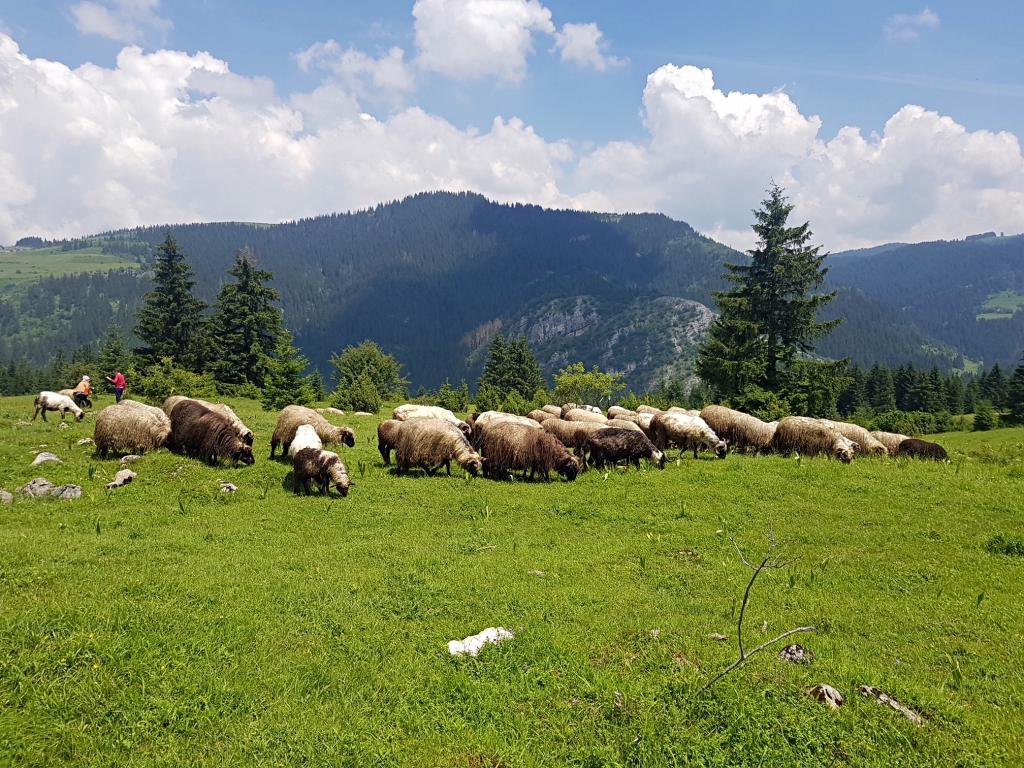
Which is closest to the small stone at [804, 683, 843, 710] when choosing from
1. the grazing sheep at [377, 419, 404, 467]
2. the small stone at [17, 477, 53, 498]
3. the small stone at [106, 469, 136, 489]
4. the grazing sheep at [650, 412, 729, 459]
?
the grazing sheep at [377, 419, 404, 467]

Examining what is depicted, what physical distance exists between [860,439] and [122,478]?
28246mm

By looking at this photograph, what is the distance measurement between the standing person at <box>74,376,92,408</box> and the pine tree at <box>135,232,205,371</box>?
2187 cm

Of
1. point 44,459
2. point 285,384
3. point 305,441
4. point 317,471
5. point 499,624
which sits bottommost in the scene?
point 499,624

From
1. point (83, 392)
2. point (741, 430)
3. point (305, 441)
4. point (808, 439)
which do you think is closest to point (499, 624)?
point (305, 441)

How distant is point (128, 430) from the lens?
17.9 m

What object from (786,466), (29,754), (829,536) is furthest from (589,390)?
(29,754)

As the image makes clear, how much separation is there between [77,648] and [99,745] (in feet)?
4.98

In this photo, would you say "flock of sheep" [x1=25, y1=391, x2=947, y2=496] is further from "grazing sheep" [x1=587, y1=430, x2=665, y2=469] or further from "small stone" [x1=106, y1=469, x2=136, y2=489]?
"small stone" [x1=106, y1=469, x2=136, y2=489]

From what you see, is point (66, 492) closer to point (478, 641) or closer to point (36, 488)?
point (36, 488)

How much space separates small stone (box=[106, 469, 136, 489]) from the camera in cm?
1495

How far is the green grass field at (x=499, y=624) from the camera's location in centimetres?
535

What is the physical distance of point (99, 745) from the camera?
509 cm

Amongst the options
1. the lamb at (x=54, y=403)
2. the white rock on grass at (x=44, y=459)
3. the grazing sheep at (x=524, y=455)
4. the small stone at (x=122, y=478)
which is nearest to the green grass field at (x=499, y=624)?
the small stone at (x=122, y=478)

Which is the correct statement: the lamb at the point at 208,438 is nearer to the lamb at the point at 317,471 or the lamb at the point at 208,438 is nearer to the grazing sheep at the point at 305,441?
the grazing sheep at the point at 305,441
